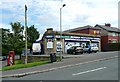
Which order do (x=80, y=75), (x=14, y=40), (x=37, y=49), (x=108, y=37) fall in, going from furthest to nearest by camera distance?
(x=108, y=37)
(x=14, y=40)
(x=37, y=49)
(x=80, y=75)

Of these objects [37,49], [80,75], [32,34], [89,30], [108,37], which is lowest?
[80,75]

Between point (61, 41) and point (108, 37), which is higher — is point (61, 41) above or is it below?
below

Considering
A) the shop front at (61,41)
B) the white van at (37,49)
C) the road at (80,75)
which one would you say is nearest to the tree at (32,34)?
the white van at (37,49)

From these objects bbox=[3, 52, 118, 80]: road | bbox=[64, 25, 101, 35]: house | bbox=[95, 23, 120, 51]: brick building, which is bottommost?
bbox=[3, 52, 118, 80]: road

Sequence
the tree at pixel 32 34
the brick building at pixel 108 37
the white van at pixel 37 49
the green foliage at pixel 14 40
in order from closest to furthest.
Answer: the white van at pixel 37 49, the green foliage at pixel 14 40, the brick building at pixel 108 37, the tree at pixel 32 34

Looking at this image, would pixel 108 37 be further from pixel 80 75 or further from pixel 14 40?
pixel 80 75

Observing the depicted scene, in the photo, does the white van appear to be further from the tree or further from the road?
the road

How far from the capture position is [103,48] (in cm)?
7069

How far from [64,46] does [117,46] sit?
1697 cm

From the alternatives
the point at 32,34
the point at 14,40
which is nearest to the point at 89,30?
the point at 14,40

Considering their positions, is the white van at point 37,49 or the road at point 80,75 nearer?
the road at point 80,75

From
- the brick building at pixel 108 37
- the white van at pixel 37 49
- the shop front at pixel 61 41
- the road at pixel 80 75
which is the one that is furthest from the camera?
the brick building at pixel 108 37

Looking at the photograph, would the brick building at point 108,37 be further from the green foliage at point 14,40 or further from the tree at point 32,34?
the tree at point 32,34

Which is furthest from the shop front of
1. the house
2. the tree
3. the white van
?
the tree
